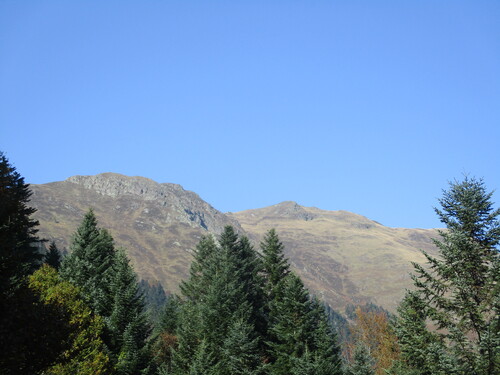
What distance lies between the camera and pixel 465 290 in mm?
24781

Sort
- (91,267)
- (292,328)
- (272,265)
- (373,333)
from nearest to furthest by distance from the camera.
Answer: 1. (292,328)
2. (91,267)
3. (272,265)
4. (373,333)

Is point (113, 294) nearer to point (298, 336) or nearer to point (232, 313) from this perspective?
point (232, 313)

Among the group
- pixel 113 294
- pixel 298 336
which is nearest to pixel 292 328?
pixel 298 336

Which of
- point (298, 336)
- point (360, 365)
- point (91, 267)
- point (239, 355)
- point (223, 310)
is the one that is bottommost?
point (360, 365)

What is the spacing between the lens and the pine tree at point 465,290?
75.8ft

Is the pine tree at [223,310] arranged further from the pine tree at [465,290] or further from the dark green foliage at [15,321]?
the dark green foliage at [15,321]

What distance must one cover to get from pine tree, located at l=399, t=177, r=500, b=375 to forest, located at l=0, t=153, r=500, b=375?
6 cm

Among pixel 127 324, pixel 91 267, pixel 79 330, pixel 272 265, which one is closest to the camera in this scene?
pixel 79 330

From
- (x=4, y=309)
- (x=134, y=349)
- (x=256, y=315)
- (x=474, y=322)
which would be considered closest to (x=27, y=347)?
(x=4, y=309)

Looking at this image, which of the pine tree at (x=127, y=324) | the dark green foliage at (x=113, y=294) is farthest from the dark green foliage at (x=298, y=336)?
the dark green foliage at (x=113, y=294)

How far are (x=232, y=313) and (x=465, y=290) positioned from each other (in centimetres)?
3087

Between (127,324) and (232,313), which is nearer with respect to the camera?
(127,324)

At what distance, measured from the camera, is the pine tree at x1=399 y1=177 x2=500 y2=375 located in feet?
75.8

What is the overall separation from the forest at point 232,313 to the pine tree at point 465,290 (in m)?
0.06
